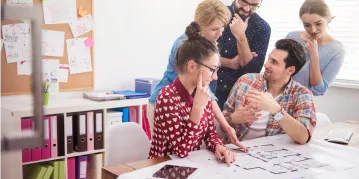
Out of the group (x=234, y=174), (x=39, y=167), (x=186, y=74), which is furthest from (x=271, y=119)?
(x=39, y=167)

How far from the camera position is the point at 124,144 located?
1815 millimetres

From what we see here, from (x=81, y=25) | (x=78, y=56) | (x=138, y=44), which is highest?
(x=81, y=25)

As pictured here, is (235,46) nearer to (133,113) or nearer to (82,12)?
(133,113)

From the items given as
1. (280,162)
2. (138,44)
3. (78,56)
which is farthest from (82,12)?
(280,162)

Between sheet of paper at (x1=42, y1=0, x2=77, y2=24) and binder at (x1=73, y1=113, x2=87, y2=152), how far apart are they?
0.74m

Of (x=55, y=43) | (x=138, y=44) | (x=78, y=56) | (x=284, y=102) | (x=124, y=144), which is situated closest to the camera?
(x=124, y=144)

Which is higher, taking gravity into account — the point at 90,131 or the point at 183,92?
the point at 183,92

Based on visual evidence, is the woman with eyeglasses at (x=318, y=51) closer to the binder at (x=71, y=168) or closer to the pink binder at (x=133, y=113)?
the pink binder at (x=133, y=113)

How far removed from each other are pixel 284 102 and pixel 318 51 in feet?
1.79

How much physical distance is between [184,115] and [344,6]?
7.00ft

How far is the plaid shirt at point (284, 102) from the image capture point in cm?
183

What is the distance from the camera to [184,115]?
1.57 meters

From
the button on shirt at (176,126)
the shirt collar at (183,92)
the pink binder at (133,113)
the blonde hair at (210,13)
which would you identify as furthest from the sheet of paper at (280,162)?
the pink binder at (133,113)

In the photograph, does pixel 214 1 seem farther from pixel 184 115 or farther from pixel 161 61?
pixel 161 61
